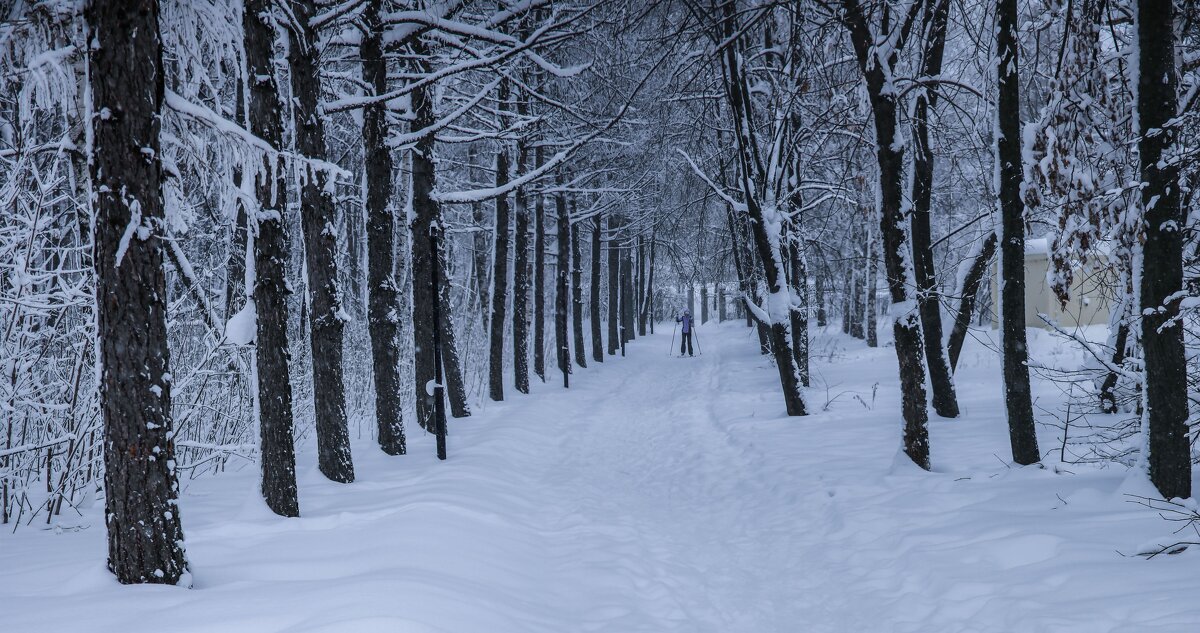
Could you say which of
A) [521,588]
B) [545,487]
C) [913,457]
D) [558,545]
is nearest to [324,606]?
[521,588]

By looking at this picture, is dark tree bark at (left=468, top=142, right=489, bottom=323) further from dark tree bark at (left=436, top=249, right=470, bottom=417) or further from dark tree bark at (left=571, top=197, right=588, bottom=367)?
dark tree bark at (left=571, top=197, right=588, bottom=367)

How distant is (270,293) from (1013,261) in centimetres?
691

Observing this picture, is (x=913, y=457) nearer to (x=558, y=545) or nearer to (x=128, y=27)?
(x=558, y=545)

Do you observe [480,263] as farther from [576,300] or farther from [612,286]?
[612,286]

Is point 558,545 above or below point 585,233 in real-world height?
below

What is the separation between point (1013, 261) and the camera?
6738 millimetres

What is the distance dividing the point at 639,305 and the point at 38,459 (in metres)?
35.3

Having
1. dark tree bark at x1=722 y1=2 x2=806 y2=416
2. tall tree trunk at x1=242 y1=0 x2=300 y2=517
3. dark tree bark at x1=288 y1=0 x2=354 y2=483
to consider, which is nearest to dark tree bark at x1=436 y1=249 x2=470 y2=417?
dark tree bark at x1=288 y1=0 x2=354 y2=483

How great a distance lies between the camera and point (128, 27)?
372cm

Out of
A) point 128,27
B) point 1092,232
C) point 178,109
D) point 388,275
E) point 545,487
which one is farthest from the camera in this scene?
point 388,275

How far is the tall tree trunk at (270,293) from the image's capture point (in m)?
5.50

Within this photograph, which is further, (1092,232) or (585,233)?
(585,233)

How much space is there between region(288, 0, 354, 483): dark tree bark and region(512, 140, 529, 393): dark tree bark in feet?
28.5

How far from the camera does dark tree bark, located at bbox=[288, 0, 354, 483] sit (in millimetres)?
7012
